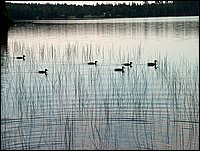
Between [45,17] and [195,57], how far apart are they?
425ft

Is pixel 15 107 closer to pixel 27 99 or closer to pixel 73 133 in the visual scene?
pixel 27 99

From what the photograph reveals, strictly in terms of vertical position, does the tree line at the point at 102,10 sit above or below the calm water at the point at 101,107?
above

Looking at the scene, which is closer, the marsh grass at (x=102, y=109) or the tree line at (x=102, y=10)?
the marsh grass at (x=102, y=109)

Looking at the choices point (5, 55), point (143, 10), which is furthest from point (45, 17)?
point (5, 55)

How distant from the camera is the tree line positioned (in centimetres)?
12755

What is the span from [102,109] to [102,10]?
144423 millimetres

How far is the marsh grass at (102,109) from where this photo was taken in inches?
357

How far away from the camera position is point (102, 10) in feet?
504

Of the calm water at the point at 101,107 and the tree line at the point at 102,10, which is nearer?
the calm water at the point at 101,107

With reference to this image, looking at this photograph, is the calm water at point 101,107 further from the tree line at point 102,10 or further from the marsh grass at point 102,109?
the tree line at point 102,10

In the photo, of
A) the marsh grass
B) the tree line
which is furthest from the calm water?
the tree line

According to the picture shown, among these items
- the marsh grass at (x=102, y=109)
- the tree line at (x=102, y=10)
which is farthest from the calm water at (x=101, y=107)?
the tree line at (x=102, y=10)

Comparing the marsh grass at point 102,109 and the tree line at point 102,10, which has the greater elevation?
the tree line at point 102,10

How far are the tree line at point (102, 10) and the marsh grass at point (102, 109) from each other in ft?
349
